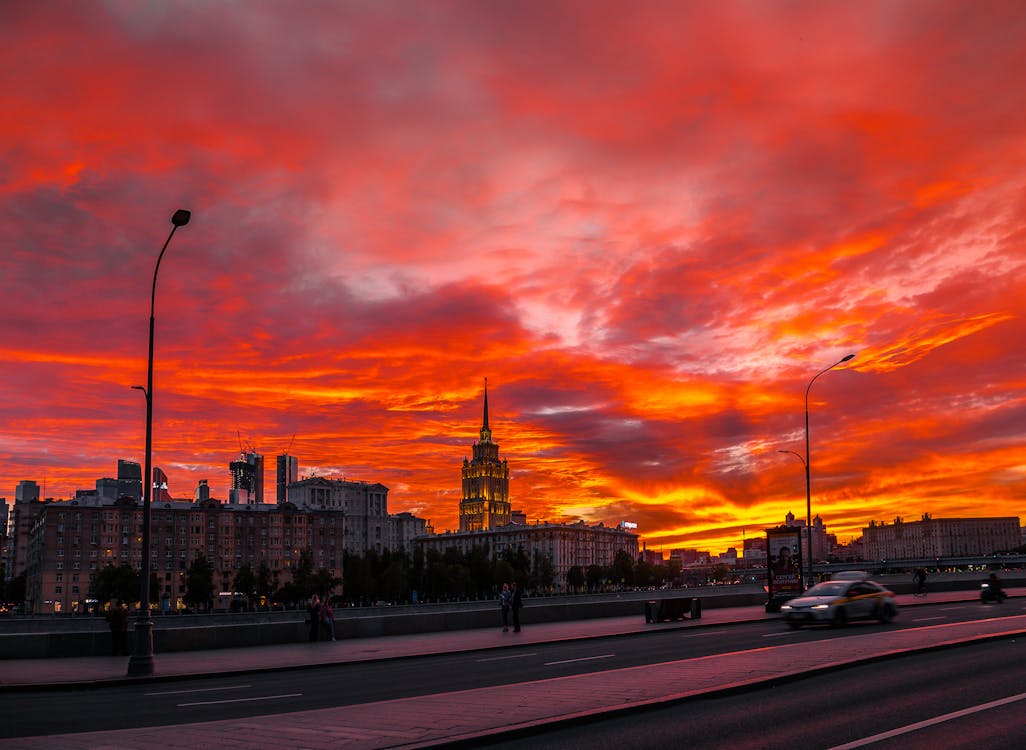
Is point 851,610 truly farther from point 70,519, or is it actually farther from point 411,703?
point 70,519

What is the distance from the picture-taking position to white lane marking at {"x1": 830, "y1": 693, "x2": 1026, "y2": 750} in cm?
1119

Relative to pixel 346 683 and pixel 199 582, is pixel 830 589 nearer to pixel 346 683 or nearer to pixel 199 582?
pixel 346 683

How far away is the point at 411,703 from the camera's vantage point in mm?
15555

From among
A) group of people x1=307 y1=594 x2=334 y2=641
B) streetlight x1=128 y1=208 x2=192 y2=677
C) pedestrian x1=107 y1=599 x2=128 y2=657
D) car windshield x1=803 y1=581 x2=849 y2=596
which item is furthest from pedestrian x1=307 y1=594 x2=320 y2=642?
car windshield x1=803 y1=581 x2=849 y2=596

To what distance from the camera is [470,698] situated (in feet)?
52.2

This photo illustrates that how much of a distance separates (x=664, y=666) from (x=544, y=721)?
787cm

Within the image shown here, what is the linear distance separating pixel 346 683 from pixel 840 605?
18.8 meters

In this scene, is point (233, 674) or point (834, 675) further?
point (233, 674)

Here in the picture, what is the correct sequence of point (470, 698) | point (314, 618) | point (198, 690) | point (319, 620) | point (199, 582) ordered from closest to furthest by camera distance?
1. point (470, 698)
2. point (198, 690)
3. point (314, 618)
4. point (319, 620)
5. point (199, 582)

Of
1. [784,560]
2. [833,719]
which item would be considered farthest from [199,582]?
[833,719]

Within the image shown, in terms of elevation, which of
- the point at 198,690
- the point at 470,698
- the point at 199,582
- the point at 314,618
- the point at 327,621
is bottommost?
the point at 199,582

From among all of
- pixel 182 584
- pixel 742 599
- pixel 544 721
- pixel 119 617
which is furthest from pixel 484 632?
pixel 182 584

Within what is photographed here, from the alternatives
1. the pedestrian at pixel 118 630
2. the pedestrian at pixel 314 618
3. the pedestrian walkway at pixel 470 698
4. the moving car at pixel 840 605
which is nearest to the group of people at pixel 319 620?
the pedestrian at pixel 314 618

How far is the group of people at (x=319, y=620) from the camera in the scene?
120 feet
